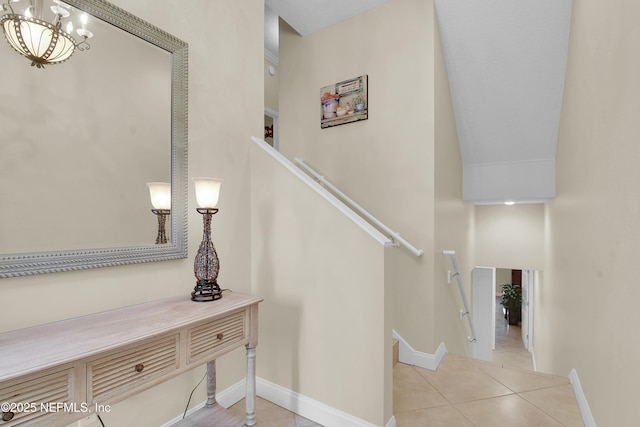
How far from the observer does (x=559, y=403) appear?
2.07 metres

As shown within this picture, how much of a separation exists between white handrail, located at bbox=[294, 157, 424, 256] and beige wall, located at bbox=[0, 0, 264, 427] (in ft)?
3.65

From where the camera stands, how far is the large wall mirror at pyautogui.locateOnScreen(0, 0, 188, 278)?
3.79ft

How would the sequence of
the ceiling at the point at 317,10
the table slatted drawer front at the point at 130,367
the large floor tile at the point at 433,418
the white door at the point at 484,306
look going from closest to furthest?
the table slatted drawer front at the point at 130,367
the large floor tile at the point at 433,418
the ceiling at the point at 317,10
the white door at the point at 484,306

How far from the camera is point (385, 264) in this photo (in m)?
1.61

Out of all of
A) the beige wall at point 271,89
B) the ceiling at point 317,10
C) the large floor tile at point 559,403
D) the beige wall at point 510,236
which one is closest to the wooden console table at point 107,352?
the large floor tile at point 559,403

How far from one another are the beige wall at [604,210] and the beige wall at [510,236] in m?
2.26

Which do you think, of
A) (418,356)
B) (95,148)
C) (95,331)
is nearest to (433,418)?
(418,356)

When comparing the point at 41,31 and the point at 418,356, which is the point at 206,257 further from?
the point at 418,356

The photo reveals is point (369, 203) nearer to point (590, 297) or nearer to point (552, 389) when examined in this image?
point (590, 297)

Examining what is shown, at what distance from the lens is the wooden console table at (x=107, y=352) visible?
86 centimetres

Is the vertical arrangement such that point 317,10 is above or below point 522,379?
above

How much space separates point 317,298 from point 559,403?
182 centimetres

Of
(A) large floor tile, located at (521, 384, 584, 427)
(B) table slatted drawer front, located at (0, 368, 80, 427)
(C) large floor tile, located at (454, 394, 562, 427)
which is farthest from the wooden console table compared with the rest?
(A) large floor tile, located at (521, 384, 584, 427)

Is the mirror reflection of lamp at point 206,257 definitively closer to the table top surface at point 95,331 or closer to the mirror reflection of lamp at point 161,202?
the table top surface at point 95,331
